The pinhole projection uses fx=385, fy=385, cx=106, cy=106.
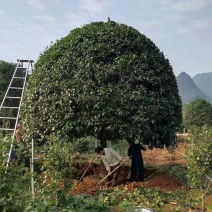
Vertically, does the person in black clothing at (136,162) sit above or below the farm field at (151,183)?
above

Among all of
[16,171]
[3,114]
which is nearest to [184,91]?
[3,114]

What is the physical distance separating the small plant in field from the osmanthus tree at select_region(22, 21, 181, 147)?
2010 millimetres

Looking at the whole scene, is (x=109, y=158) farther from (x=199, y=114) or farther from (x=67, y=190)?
(x=199, y=114)

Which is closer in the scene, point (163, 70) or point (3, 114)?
→ point (163, 70)

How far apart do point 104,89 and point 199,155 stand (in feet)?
9.22

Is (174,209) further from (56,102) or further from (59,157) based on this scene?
(56,102)

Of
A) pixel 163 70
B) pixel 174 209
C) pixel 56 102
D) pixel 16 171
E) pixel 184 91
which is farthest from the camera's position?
pixel 184 91

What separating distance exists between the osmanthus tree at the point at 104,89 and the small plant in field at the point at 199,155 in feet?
6.60

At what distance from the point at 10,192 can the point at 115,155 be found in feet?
14.9

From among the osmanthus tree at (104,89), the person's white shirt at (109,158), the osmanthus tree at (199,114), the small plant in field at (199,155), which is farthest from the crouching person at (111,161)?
the osmanthus tree at (199,114)

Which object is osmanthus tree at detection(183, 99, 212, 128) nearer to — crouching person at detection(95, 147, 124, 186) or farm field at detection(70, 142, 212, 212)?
farm field at detection(70, 142, 212, 212)

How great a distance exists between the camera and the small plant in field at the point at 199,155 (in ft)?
20.3

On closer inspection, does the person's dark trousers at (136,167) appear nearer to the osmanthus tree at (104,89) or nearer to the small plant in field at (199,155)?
the osmanthus tree at (104,89)

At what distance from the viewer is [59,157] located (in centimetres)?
608
